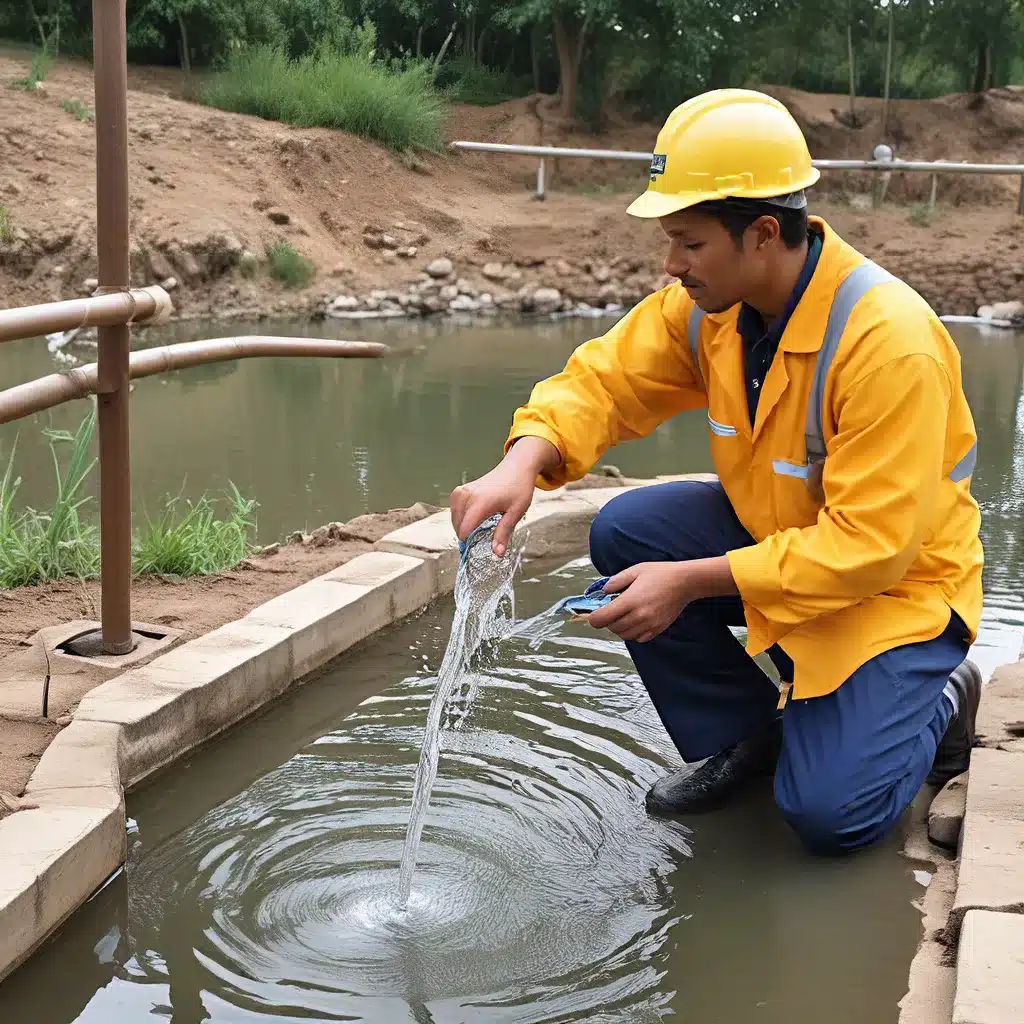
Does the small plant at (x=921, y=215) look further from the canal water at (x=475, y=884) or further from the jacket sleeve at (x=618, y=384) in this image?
the jacket sleeve at (x=618, y=384)

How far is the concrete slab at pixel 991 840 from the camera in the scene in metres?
2.31

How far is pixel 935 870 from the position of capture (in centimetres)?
267

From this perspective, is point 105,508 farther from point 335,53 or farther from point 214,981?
point 335,53

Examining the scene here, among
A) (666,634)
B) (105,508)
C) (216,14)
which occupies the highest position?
(216,14)

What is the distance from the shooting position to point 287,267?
13555mm

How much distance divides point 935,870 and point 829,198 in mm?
15987

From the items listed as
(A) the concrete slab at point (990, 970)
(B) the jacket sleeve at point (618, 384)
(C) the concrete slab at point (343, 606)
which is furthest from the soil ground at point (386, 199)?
(A) the concrete slab at point (990, 970)

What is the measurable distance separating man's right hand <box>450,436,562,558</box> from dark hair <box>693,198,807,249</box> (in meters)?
0.61

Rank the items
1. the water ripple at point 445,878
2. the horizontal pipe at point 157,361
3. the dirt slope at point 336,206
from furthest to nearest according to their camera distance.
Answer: the dirt slope at point 336,206 < the horizontal pipe at point 157,361 < the water ripple at point 445,878

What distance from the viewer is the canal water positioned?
228cm

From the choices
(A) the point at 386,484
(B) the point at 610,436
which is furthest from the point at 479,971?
(A) the point at 386,484

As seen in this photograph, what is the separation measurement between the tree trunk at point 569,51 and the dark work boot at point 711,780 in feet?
59.0

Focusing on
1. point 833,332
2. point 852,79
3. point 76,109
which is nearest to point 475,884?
point 833,332

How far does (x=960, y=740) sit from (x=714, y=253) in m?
1.26
